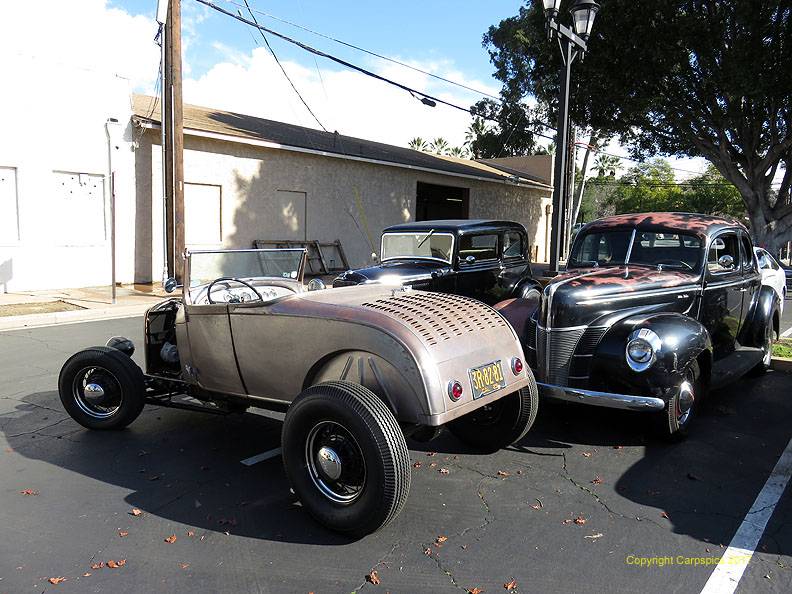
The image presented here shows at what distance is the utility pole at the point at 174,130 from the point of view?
12.2 meters

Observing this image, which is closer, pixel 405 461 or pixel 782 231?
pixel 405 461

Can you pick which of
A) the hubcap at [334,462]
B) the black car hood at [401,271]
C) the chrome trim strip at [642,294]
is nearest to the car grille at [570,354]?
the chrome trim strip at [642,294]

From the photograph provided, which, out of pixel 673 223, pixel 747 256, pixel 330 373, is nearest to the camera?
pixel 330 373

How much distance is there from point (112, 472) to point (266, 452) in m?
1.03

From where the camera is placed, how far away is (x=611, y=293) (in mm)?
4887

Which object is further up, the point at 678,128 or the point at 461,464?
the point at 678,128

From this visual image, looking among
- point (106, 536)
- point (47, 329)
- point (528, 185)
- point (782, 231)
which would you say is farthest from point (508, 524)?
point (528, 185)

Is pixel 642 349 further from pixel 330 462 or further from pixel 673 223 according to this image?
pixel 330 462

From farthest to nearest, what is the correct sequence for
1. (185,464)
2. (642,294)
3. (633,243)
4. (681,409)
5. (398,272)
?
(398,272), (633,243), (642,294), (681,409), (185,464)

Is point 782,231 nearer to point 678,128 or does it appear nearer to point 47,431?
point 678,128

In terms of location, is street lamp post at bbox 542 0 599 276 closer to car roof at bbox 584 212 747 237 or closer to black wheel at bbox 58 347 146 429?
car roof at bbox 584 212 747 237

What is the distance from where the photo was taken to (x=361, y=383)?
3439mm

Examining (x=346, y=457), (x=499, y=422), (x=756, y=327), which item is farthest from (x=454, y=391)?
(x=756, y=327)

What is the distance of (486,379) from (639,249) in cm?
331
